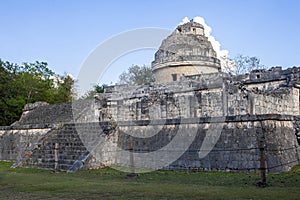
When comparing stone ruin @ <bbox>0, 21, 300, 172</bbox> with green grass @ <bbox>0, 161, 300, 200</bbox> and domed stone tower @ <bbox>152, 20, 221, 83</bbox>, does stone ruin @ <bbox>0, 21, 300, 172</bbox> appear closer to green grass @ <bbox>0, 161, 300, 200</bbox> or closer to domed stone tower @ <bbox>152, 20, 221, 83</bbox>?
green grass @ <bbox>0, 161, 300, 200</bbox>

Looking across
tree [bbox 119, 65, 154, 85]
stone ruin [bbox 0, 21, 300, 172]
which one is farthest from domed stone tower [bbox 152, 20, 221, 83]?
tree [bbox 119, 65, 154, 85]

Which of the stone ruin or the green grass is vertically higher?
the stone ruin

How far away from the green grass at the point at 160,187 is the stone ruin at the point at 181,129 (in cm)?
68

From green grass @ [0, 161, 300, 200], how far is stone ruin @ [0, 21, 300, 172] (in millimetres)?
684

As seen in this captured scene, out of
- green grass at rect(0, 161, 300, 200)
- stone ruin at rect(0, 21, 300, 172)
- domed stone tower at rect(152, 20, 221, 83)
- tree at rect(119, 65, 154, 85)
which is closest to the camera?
green grass at rect(0, 161, 300, 200)

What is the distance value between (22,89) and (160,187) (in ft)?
67.9

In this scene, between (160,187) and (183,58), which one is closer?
Result: (160,187)

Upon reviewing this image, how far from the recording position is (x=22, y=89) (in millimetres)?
25625

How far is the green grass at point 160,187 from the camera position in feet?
20.9

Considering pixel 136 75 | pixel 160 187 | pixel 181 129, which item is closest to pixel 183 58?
pixel 181 129

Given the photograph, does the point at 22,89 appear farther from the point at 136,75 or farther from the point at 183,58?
the point at 136,75

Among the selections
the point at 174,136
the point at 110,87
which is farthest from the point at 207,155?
the point at 110,87

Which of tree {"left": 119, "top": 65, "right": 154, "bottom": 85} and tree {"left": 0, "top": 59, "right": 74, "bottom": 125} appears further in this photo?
tree {"left": 119, "top": 65, "right": 154, "bottom": 85}

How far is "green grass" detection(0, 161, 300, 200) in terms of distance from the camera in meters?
6.37
